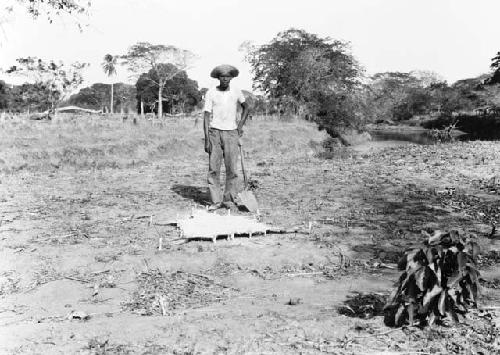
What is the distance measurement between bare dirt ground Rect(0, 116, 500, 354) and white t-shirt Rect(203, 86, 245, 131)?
1.38 metres

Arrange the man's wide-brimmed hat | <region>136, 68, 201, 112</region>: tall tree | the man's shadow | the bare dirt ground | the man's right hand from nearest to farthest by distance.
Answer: the bare dirt ground, the man's wide-brimmed hat, the man's right hand, the man's shadow, <region>136, 68, 201, 112</region>: tall tree

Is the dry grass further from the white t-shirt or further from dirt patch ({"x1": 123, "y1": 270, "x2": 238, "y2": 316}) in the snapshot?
dirt patch ({"x1": 123, "y1": 270, "x2": 238, "y2": 316})

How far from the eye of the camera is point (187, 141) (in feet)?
68.0

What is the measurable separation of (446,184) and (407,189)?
2.97 ft

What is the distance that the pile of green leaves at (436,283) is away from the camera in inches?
125

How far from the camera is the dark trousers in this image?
711 centimetres

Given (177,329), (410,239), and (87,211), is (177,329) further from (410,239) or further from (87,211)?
(87,211)

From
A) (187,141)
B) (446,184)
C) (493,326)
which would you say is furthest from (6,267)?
(187,141)

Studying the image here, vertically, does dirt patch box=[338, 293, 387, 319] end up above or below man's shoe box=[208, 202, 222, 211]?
below

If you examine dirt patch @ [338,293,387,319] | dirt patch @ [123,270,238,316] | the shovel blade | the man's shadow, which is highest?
the shovel blade

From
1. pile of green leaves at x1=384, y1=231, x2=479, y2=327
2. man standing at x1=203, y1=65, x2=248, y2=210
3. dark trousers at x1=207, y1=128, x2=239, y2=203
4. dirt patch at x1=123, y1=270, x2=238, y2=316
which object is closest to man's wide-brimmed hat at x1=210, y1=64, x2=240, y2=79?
man standing at x1=203, y1=65, x2=248, y2=210

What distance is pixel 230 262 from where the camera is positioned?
482 cm

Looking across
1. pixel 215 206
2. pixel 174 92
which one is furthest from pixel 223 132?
pixel 174 92

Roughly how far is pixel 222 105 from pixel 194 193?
6.55 feet
